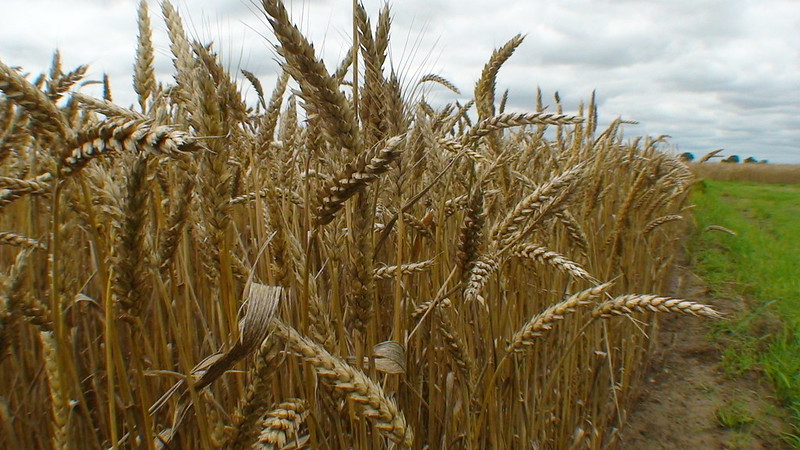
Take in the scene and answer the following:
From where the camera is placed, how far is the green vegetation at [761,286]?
10.7 ft

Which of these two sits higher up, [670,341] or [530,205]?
[530,205]

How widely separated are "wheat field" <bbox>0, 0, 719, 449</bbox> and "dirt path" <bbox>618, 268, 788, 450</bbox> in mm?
982

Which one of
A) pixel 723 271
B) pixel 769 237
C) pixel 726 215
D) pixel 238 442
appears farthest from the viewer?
pixel 726 215

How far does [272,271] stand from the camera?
1.16 metres

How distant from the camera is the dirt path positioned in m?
2.64

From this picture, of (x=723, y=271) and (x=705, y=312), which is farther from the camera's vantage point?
(x=723, y=271)

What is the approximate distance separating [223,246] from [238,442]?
0.32 metres

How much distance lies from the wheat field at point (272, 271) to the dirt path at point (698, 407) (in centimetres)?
98

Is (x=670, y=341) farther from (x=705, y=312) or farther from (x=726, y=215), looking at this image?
(x=726, y=215)

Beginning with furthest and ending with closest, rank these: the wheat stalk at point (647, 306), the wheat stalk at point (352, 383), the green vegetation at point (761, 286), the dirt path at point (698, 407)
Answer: the green vegetation at point (761, 286) < the dirt path at point (698, 407) < the wheat stalk at point (647, 306) < the wheat stalk at point (352, 383)

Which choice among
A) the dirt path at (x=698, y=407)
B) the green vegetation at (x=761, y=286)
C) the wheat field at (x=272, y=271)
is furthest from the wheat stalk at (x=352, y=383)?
the green vegetation at (x=761, y=286)

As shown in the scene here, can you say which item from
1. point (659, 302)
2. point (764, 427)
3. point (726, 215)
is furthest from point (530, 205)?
point (726, 215)

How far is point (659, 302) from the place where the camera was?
3.86 ft

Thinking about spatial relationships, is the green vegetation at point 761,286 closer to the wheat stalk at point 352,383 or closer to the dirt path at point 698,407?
the dirt path at point 698,407
